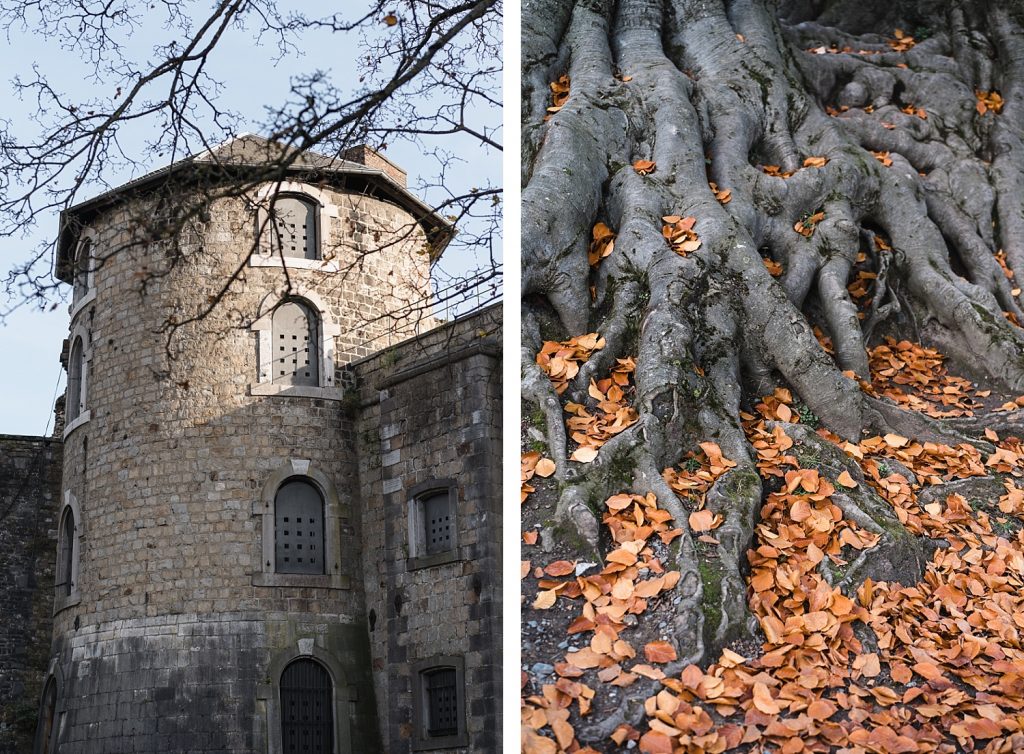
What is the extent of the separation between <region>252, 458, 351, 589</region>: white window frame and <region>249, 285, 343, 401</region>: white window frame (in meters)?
0.63

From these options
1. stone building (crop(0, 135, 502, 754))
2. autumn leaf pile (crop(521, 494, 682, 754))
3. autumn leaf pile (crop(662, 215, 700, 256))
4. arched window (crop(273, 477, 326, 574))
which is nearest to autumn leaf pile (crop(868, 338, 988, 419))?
autumn leaf pile (crop(662, 215, 700, 256))

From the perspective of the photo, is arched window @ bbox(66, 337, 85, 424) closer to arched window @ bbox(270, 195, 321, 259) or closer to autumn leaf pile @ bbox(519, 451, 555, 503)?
arched window @ bbox(270, 195, 321, 259)

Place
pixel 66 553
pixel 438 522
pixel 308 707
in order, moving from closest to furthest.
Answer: pixel 438 522, pixel 308 707, pixel 66 553

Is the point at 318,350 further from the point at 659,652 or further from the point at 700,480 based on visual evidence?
the point at 659,652

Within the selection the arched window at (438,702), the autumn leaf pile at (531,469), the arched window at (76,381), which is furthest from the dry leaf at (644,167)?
the arched window at (76,381)

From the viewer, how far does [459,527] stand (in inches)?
305

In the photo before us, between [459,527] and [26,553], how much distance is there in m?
5.71

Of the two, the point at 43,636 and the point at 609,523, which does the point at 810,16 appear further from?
the point at 43,636

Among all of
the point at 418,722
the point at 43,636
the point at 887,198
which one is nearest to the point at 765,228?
the point at 887,198

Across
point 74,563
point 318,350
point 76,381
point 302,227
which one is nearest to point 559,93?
point 318,350

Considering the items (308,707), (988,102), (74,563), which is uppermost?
(988,102)

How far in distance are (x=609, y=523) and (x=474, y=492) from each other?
196 inches

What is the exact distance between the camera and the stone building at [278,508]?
7859 millimetres

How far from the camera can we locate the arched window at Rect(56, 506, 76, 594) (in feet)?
32.1
